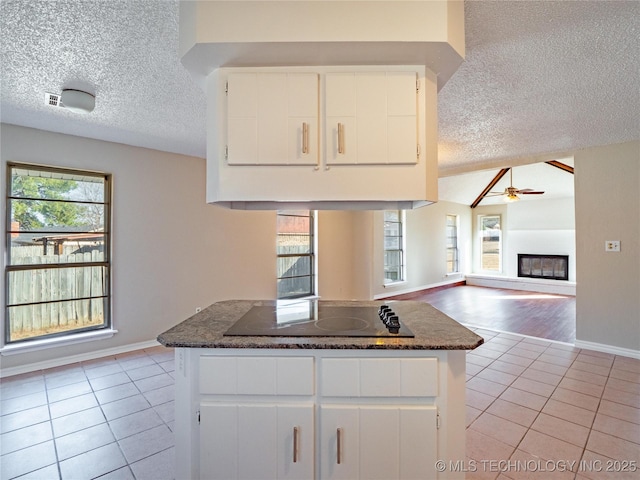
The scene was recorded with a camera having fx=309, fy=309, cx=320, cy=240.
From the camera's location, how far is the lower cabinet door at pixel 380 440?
4.33 ft

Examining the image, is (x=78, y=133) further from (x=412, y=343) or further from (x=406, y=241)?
(x=406, y=241)

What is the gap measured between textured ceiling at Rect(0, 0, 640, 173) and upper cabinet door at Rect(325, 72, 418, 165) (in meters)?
0.49

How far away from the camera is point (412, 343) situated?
131 cm

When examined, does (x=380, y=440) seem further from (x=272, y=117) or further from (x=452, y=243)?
(x=452, y=243)

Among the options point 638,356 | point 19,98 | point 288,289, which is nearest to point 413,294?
point 288,289

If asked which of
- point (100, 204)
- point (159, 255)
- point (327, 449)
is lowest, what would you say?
point (327, 449)

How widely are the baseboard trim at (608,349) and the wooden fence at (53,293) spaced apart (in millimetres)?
5425

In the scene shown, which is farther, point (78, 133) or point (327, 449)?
point (78, 133)

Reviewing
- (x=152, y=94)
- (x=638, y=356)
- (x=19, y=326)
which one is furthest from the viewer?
(x=638, y=356)

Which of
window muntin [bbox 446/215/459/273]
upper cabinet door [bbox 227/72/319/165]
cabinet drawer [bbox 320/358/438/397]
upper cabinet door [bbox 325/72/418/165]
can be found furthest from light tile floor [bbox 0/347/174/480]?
window muntin [bbox 446/215/459/273]

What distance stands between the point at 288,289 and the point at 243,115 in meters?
3.59

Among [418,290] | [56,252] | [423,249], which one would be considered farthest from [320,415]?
[423,249]

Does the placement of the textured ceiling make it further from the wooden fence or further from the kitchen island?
the kitchen island

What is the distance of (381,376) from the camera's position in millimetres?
1315
